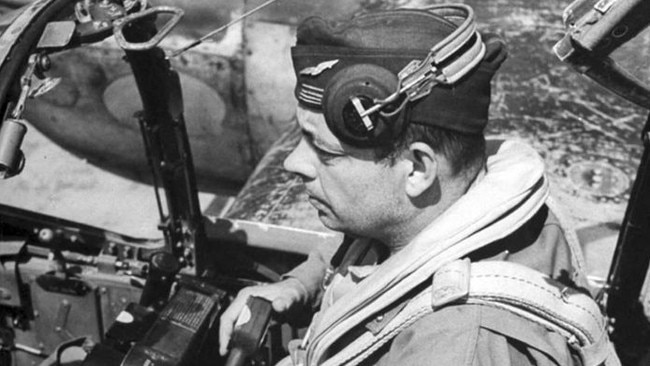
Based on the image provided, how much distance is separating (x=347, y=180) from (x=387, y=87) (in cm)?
29

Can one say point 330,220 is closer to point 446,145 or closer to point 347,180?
point 347,180

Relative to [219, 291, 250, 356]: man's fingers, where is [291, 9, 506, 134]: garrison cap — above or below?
above

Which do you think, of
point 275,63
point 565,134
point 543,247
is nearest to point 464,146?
point 543,247

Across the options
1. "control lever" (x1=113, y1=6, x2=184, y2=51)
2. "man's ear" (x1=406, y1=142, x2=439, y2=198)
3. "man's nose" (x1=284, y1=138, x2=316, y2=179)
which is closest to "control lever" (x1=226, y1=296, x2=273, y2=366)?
"man's nose" (x1=284, y1=138, x2=316, y2=179)

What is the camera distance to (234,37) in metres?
4.89

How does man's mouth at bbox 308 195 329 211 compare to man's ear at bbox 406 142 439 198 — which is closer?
man's ear at bbox 406 142 439 198

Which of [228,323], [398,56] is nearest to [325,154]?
[398,56]

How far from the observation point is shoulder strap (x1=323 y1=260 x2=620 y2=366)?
1.67 metres

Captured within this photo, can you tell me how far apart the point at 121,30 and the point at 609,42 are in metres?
1.33

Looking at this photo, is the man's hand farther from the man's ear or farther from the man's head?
the man's ear

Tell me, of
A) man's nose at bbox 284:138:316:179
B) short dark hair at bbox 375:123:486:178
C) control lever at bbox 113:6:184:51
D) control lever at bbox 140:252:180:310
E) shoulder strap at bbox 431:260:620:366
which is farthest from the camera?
control lever at bbox 140:252:180:310

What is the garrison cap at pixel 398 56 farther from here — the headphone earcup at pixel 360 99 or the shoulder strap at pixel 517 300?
the shoulder strap at pixel 517 300

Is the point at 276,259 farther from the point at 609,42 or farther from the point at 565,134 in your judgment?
the point at 609,42

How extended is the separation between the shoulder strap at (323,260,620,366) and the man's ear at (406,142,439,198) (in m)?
0.21
